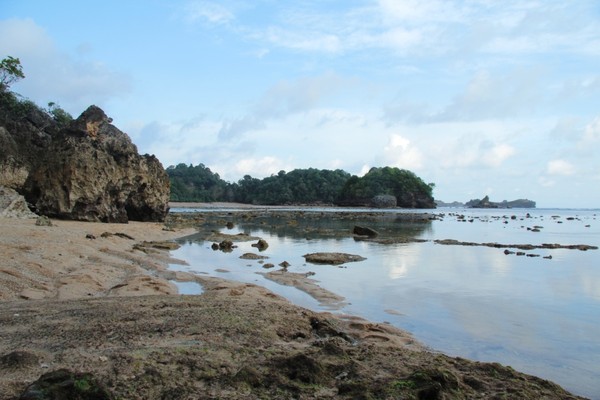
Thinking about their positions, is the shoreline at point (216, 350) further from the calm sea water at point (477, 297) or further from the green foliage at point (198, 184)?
the green foliage at point (198, 184)

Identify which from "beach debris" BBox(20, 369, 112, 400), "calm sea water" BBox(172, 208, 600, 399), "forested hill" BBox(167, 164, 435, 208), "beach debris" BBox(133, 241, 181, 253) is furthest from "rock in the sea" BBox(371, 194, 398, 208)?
"beach debris" BBox(20, 369, 112, 400)

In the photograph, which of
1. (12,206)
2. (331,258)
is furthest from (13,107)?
(331,258)

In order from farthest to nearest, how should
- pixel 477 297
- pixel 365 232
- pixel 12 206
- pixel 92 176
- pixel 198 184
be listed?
pixel 198 184 → pixel 365 232 → pixel 92 176 → pixel 12 206 → pixel 477 297

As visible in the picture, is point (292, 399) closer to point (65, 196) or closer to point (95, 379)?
point (95, 379)

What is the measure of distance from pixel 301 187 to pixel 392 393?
152397 mm

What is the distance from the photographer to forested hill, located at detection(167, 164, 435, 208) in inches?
5492

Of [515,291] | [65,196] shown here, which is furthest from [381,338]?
[65,196]

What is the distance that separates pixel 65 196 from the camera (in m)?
28.6

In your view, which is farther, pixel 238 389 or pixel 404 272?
pixel 404 272

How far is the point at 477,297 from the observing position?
12828 millimetres

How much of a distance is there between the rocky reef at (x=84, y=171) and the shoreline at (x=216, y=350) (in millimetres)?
20582

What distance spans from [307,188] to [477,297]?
144840 mm

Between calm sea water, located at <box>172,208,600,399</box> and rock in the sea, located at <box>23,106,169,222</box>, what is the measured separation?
982cm

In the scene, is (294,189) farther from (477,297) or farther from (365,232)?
(477,297)
